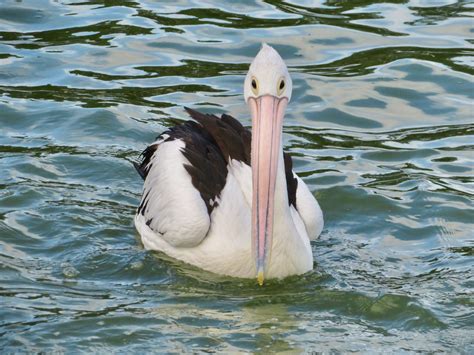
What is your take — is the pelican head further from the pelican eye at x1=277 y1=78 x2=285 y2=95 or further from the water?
the water

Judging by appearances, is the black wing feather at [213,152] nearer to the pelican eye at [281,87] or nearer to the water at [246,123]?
the water at [246,123]

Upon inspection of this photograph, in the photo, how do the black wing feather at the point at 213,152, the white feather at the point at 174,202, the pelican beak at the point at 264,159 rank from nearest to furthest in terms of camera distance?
1. the pelican beak at the point at 264,159
2. the white feather at the point at 174,202
3. the black wing feather at the point at 213,152

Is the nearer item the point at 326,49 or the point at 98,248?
the point at 98,248

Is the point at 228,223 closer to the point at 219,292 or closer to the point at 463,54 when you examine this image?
the point at 219,292

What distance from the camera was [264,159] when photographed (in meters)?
6.70

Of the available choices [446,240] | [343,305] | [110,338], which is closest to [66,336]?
[110,338]

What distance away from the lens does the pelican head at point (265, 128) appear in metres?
6.71

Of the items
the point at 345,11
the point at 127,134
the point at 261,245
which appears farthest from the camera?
the point at 345,11

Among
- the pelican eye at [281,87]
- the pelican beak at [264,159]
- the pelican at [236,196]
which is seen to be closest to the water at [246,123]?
the pelican at [236,196]

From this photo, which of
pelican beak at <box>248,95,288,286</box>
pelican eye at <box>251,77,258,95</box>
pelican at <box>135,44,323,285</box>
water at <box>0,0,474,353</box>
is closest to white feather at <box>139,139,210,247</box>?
pelican at <box>135,44,323,285</box>

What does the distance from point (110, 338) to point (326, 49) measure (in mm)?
6314

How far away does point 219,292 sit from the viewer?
23.3 ft

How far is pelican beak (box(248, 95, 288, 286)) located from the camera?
6.71m

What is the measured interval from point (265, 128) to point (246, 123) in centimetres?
352
